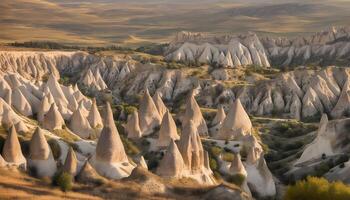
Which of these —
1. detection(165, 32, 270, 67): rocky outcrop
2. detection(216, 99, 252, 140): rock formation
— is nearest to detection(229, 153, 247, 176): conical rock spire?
detection(216, 99, 252, 140): rock formation

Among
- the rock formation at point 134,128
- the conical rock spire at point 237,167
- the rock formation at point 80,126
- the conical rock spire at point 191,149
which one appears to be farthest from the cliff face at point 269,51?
the conical rock spire at point 191,149

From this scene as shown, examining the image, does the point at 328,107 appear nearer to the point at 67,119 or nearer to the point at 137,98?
the point at 137,98

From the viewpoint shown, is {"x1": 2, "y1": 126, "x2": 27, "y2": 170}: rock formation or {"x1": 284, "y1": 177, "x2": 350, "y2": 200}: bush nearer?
{"x1": 284, "y1": 177, "x2": 350, "y2": 200}: bush

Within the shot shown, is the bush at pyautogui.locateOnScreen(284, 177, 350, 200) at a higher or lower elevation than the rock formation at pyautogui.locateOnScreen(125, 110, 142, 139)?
higher

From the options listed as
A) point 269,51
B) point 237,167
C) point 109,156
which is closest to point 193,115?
point 237,167

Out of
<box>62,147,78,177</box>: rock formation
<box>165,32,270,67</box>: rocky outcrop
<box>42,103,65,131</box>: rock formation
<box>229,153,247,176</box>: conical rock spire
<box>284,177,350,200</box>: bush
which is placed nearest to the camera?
<box>284,177,350,200</box>: bush

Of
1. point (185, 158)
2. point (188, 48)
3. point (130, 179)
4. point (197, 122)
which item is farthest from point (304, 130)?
point (188, 48)

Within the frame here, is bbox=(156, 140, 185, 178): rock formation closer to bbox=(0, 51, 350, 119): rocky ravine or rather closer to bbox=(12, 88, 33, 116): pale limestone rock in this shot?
bbox=(12, 88, 33, 116): pale limestone rock

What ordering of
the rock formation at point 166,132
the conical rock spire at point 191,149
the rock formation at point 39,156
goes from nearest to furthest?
the rock formation at point 39,156, the conical rock spire at point 191,149, the rock formation at point 166,132

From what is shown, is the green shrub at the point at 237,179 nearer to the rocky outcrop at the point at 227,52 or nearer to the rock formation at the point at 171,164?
the rock formation at the point at 171,164
